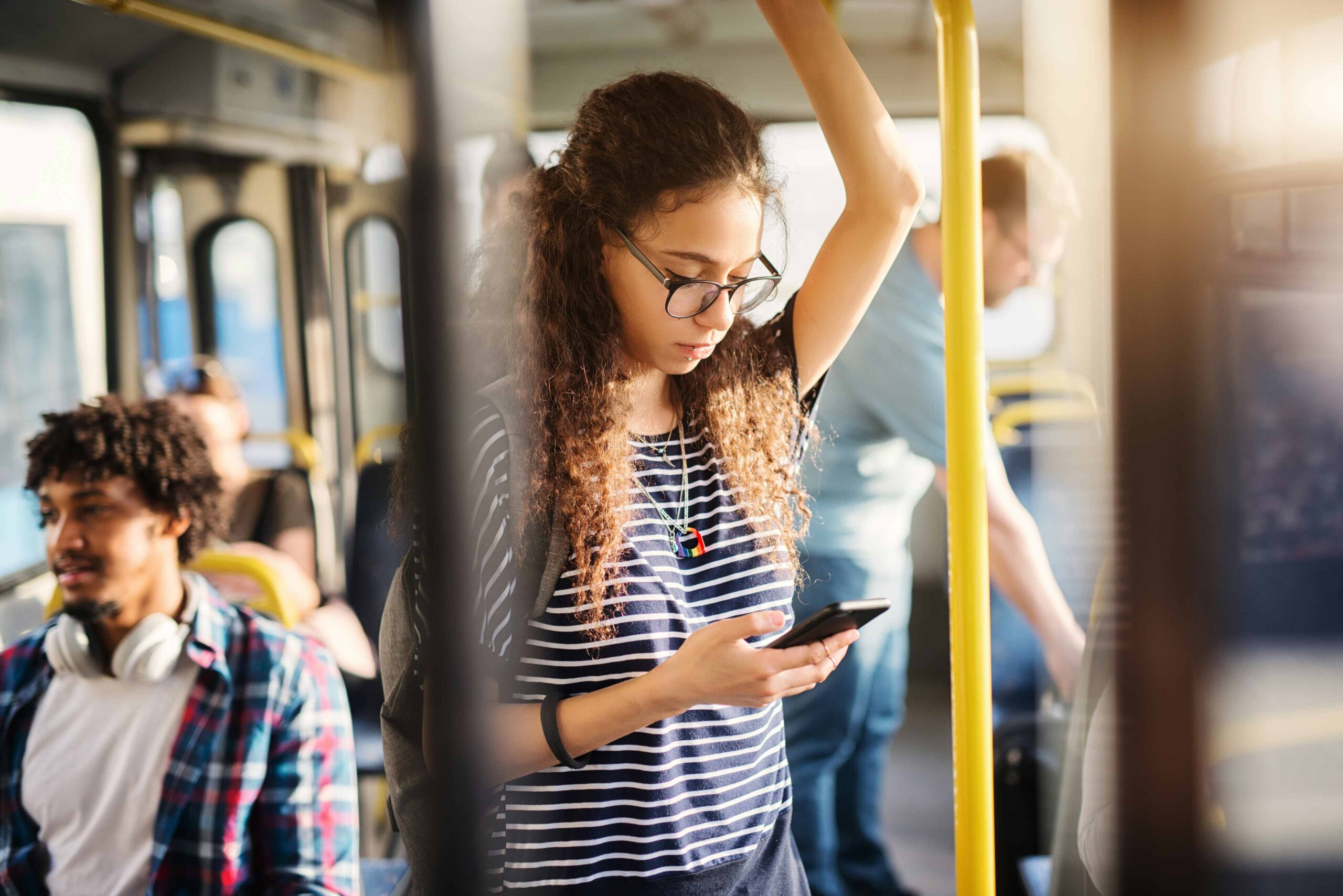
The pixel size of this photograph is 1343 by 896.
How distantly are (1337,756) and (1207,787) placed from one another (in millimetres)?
1309

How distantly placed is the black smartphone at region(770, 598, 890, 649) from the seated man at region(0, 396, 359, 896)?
1.00m

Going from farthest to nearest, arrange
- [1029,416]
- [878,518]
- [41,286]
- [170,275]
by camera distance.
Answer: [170,275]
[1029,416]
[41,286]
[878,518]

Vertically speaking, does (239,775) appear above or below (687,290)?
below

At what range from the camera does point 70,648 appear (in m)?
1.47

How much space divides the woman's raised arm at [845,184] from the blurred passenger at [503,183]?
0.27 metres

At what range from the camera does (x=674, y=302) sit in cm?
80

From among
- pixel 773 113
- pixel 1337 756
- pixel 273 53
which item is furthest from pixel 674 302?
pixel 273 53

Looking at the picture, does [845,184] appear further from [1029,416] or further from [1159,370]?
[1029,416]

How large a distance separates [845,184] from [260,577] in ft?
5.56

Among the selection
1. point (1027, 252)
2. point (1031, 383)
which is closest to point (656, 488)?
point (1027, 252)

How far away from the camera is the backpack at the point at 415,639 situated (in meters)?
0.73

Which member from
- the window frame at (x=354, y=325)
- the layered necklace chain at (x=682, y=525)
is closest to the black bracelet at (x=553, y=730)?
the layered necklace chain at (x=682, y=525)

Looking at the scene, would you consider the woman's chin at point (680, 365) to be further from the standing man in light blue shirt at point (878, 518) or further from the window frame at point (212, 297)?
the window frame at point (212, 297)

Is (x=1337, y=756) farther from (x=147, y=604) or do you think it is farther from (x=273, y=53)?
(x=273, y=53)
